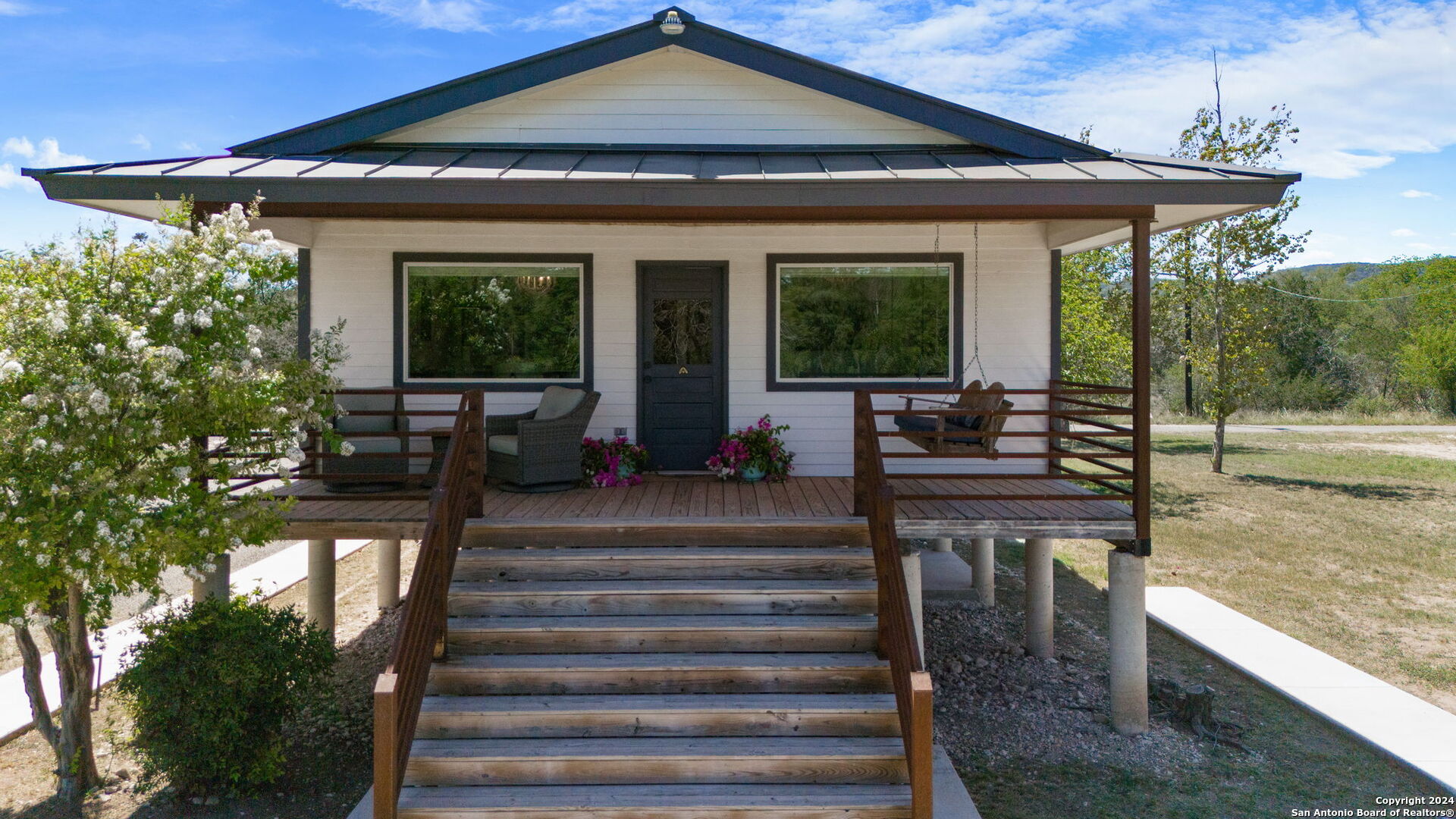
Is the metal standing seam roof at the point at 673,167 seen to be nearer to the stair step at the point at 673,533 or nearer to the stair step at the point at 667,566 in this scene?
the stair step at the point at 673,533

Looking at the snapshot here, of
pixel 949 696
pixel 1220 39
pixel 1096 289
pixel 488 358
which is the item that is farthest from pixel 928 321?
pixel 1220 39

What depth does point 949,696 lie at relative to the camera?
6.71 m

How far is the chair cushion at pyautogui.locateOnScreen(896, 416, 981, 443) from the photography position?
651 cm

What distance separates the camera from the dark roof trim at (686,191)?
17.9 ft

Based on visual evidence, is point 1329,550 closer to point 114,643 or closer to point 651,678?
point 651,678

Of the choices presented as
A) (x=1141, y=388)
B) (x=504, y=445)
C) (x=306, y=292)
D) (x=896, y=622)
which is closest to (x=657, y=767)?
(x=896, y=622)

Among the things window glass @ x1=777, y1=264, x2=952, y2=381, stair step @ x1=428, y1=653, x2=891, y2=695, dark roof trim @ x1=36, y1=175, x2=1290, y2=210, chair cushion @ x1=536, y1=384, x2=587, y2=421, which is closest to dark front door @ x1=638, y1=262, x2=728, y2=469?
window glass @ x1=777, y1=264, x2=952, y2=381

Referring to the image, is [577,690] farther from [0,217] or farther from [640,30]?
[0,217]

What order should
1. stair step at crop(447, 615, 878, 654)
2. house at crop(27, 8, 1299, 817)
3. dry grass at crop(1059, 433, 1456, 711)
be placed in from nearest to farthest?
house at crop(27, 8, 1299, 817) → stair step at crop(447, 615, 878, 654) → dry grass at crop(1059, 433, 1456, 711)

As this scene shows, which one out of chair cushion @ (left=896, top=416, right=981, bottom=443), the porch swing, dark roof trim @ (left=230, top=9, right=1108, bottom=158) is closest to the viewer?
the porch swing

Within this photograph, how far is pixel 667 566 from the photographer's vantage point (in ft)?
17.6

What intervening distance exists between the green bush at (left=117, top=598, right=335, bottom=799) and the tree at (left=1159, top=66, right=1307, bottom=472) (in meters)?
15.5

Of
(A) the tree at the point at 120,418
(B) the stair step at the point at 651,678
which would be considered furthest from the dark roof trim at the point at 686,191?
(B) the stair step at the point at 651,678

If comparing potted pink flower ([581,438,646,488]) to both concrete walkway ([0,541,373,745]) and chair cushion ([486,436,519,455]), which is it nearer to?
chair cushion ([486,436,519,455])
